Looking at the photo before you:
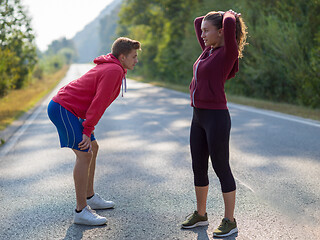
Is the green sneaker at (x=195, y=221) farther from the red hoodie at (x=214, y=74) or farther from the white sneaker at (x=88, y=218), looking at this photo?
the red hoodie at (x=214, y=74)

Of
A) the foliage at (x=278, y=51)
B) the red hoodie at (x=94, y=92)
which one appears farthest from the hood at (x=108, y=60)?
the foliage at (x=278, y=51)

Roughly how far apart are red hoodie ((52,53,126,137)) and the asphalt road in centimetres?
102

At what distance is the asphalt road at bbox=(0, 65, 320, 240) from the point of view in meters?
3.37

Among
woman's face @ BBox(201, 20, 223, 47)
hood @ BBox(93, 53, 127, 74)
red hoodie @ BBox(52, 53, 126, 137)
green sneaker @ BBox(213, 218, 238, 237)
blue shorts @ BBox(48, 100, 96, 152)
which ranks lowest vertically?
green sneaker @ BBox(213, 218, 238, 237)

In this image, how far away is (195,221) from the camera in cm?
338

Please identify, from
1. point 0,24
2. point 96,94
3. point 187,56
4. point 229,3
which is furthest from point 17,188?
point 187,56

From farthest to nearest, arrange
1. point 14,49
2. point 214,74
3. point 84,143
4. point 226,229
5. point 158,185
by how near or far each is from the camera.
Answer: point 14,49 → point 158,185 → point 84,143 → point 226,229 → point 214,74

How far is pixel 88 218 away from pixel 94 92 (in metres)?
1.13

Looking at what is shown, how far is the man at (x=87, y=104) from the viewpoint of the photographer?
3.22 metres

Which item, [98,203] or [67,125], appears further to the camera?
[98,203]

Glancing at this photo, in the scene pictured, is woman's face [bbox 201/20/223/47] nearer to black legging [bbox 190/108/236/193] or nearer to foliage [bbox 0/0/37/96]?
black legging [bbox 190/108/236/193]

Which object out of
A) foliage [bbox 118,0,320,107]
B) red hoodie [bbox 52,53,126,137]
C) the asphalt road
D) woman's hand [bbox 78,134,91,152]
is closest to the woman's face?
red hoodie [bbox 52,53,126,137]

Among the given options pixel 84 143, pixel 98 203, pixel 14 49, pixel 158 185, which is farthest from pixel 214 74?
pixel 14 49

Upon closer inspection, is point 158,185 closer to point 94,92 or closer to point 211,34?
point 94,92
